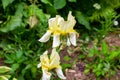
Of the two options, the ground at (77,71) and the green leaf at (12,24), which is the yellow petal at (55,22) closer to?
the ground at (77,71)

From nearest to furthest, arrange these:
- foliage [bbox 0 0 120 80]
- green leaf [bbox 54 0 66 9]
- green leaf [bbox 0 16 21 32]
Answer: foliage [bbox 0 0 120 80]
green leaf [bbox 0 16 21 32]
green leaf [bbox 54 0 66 9]

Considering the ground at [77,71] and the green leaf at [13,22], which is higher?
the green leaf at [13,22]

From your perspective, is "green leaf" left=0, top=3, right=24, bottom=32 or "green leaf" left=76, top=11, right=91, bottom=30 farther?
"green leaf" left=76, top=11, right=91, bottom=30

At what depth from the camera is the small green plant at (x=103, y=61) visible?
3352 mm

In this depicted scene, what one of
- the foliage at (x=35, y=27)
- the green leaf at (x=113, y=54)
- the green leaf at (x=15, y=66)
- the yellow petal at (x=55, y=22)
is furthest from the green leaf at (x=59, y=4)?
the yellow petal at (x=55, y=22)

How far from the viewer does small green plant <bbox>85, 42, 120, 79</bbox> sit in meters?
3.35

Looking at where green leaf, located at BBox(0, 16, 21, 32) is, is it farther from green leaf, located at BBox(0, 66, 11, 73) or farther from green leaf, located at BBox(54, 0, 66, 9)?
green leaf, located at BBox(0, 66, 11, 73)

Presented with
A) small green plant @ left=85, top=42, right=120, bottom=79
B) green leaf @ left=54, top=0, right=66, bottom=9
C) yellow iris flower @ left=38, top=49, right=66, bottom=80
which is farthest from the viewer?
green leaf @ left=54, top=0, right=66, bottom=9

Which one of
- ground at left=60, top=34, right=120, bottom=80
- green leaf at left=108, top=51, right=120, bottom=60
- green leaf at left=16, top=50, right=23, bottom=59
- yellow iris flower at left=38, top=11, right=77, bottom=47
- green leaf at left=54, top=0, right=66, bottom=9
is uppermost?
yellow iris flower at left=38, top=11, right=77, bottom=47

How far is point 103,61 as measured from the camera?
3.43 metres

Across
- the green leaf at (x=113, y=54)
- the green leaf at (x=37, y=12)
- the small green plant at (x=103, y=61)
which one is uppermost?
the green leaf at (x=37, y=12)

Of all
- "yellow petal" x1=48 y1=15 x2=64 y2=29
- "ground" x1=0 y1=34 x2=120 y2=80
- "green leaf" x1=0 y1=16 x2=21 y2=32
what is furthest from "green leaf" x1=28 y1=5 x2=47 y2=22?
"yellow petal" x1=48 y1=15 x2=64 y2=29

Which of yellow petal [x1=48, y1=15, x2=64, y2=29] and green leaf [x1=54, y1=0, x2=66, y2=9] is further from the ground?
yellow petal [x1=48, y1=15, x2=64, y2=29]

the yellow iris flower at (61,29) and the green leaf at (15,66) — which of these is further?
the green leaf at (15,66)
